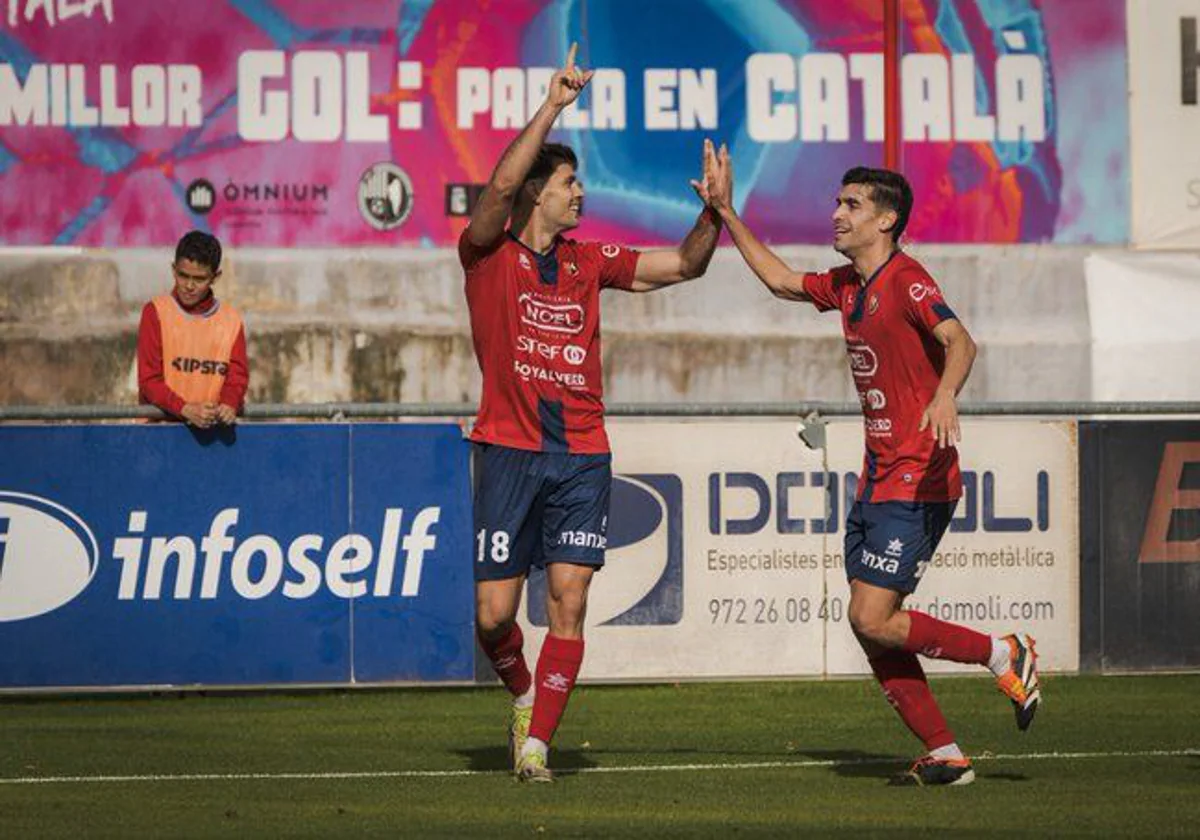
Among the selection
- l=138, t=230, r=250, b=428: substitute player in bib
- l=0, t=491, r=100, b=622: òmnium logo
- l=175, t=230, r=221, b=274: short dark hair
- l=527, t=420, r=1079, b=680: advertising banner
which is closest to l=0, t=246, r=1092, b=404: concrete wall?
l=138, t=230, r=250, b=428: substitute player in bib

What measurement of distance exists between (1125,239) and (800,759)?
43.7 ft

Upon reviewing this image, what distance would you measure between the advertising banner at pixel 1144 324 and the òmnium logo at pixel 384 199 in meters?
5.97

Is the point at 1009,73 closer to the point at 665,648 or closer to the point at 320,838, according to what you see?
the point at 665,648

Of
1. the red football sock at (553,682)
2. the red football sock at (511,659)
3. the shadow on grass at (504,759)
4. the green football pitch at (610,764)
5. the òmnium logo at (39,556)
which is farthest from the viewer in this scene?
the òmnium logo at (39,556)

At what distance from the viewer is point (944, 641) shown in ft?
33.9

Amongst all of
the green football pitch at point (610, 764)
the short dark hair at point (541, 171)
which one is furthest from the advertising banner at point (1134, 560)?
the short dark hair at point (541, 171)

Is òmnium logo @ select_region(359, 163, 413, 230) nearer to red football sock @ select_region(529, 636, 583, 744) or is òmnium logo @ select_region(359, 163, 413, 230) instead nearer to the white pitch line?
the white pitch line

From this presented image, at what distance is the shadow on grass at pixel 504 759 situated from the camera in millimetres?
10898

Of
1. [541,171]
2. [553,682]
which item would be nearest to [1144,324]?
[541,171]

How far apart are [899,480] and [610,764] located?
1.78 meters

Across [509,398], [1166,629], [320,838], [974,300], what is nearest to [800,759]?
[509,398]

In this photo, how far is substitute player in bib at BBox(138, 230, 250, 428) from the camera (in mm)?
14031

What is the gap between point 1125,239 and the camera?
23562 mm

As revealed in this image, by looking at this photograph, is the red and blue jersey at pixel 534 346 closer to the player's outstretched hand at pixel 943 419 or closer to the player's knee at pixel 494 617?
the player's knee at pixel 494 617
